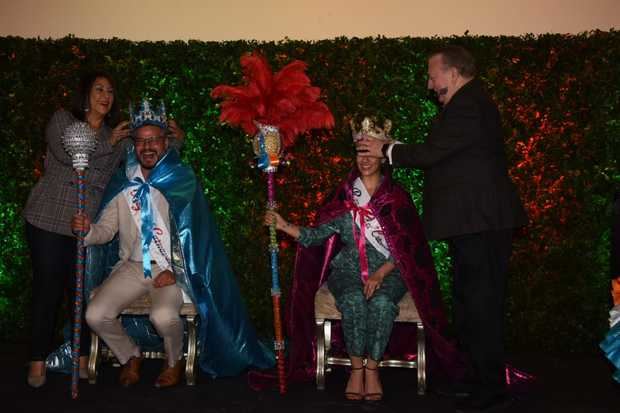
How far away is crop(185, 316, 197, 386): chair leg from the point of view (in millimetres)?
4641

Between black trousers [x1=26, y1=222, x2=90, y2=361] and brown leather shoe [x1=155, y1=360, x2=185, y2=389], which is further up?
black trousers [x1=26, y1=222, x2=90, y2=361]

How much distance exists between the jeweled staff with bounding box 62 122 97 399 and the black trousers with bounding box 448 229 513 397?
2.30m

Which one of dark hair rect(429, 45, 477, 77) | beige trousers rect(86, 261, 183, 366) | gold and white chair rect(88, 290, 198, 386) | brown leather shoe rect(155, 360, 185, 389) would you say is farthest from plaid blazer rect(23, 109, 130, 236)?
dark hair rect(429, 45, 477, 77)

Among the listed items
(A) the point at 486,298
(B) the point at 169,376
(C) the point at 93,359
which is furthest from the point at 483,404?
(C) the point at 93,359

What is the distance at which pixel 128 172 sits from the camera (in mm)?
4805

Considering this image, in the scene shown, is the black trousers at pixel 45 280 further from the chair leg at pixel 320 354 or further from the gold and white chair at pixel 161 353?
the chair leg at pixel 320 354

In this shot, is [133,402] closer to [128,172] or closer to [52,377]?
[52,377]

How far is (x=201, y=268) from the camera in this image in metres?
4.74

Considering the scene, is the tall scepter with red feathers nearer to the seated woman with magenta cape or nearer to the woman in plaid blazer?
the seated woman with magenta cape

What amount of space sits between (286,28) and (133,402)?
11.2ft

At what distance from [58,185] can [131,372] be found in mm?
1327

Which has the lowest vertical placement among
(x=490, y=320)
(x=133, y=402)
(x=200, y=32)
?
(x=133, y=402)

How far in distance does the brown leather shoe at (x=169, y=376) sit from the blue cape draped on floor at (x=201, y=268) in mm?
210

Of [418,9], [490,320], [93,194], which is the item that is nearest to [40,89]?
[93,194]
